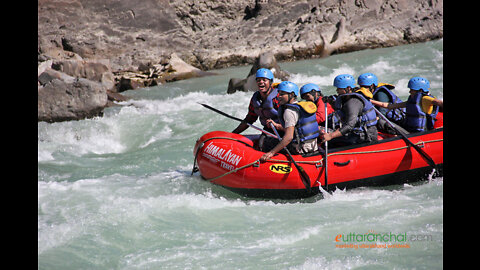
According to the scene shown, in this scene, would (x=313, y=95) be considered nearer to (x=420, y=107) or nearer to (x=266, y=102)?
(x=266, y=102)

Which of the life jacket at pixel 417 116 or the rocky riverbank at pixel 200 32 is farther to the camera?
the rocky riverbank at pixel 200 32

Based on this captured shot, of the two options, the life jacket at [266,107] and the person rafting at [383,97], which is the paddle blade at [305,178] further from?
the person rafting at [383,97]

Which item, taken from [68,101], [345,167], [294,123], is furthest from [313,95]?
[68,101]

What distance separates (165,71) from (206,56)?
136 inches

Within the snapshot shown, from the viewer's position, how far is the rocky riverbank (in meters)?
16.2

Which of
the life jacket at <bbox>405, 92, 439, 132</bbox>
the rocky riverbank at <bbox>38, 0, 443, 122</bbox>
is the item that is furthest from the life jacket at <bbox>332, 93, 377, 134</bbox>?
the rocky riverbank at <bbox>38, 0, 443, 122</bbox>

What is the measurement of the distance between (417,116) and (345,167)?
1.16 meters

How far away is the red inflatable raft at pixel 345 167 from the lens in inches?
204

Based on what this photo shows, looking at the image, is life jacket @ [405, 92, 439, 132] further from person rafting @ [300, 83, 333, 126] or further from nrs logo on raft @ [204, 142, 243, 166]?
nrs logo on raft @ [204, 142, 243, 166]

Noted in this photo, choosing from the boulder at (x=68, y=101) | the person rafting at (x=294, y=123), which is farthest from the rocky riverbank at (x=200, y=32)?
the person rafting at (x=294, y=123)

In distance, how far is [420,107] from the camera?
5555mm

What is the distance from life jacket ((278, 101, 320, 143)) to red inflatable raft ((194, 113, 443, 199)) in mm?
227
